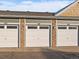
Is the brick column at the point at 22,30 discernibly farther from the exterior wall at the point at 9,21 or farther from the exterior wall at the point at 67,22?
the exterior wall at the point at 67,22

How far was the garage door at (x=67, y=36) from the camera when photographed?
31.7 metres

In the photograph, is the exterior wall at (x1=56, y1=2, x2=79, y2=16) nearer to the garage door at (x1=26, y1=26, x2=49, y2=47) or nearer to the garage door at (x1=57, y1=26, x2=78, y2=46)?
the garage door at (x1=57, y1=26, x2=78, y2=46)

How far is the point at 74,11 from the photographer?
33.9 metres

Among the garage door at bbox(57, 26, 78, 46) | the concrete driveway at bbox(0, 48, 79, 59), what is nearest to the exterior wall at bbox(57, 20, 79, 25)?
the garage door at bbox(57, 26, 78, 46)

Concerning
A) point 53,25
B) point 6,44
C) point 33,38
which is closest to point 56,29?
point 53,25

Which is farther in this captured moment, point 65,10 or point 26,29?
point 65,10

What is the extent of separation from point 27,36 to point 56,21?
3658 millimetres

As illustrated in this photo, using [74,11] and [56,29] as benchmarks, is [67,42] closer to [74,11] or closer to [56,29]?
[56,29]

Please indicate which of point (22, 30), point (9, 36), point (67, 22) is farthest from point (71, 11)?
point (9, 36)

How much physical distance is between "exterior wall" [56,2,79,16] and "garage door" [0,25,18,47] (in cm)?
620

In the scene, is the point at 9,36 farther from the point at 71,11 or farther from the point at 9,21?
the point at 71,11

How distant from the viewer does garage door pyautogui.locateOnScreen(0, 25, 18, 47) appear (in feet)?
99.3

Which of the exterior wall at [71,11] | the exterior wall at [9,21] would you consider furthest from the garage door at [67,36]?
the exterior wall at [9,21]

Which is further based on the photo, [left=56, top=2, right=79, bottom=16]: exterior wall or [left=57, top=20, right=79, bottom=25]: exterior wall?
[left=56, top=2, right=79, bottom=16]: exterior wall
